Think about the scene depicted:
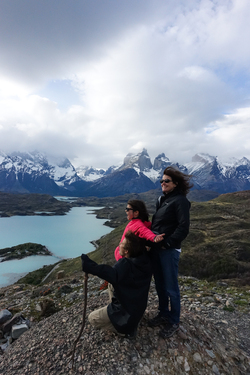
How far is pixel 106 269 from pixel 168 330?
2918 millimetres

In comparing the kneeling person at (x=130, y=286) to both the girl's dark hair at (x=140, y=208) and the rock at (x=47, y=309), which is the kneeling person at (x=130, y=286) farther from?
the rock at (x=47, y=309)

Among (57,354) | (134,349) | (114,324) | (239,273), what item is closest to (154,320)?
(134,349)

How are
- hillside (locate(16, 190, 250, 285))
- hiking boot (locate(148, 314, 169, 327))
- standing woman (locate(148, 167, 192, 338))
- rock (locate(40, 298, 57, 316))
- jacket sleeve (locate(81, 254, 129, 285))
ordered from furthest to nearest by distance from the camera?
hillside (locate(16, 190, 250, 285)), rock (locate(40, 298, 57, 316)), hiking boot (locate(148, 314, 169, 327)), standing woman (locate(148, 167, 192, 338)), jacket sleeve (locate(81, 254, 129, 285))

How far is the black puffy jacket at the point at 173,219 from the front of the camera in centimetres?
494

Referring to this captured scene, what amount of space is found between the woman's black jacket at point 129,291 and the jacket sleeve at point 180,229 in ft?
2.41

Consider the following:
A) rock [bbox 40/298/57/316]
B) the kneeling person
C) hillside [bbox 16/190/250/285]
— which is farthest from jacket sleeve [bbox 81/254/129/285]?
hillside [bbox 16/190/250/285]

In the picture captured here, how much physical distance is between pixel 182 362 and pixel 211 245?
94.4 ft

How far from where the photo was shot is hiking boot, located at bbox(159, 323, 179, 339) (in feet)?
17.3

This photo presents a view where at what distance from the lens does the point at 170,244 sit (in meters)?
4.94

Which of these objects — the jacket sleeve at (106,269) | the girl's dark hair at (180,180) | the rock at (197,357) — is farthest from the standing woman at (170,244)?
the jacket sleeve at (106,269)

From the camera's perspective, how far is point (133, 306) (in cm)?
485

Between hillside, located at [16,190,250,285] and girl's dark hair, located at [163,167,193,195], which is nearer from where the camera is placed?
girl's dark hair, located at [163,167,193,195]

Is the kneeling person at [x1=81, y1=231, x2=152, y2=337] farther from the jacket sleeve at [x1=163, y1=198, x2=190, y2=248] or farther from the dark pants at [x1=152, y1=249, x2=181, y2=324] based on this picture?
the jacket sleeve at [x1=163, y1=198, x2=190, y2=248]

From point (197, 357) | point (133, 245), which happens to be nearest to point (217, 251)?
point (197, 357)
